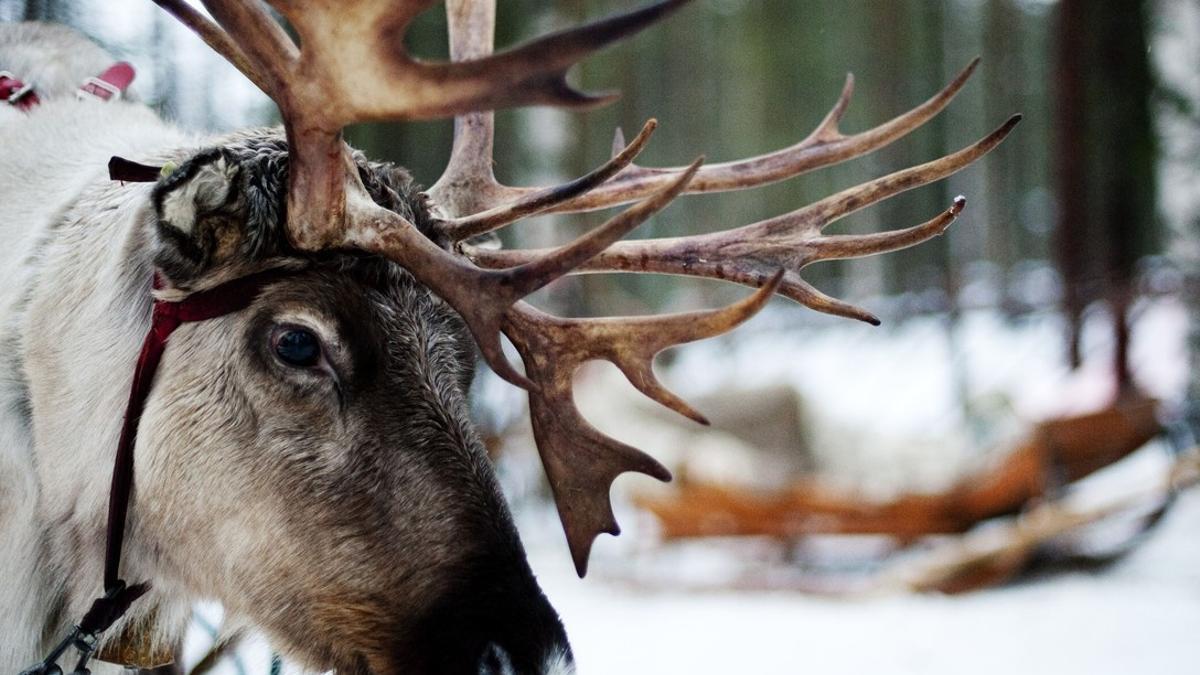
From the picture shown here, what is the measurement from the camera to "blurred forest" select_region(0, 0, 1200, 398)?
7.27 metres

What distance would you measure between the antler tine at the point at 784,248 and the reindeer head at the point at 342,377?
323mm

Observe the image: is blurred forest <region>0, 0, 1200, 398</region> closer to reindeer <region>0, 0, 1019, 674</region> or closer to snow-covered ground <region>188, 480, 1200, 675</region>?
reindeer <region>0, 0, 1019, 674</region>

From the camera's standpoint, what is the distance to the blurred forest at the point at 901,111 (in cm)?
727

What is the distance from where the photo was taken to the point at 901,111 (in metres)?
20.1

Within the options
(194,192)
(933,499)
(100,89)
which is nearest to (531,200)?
(194,192)

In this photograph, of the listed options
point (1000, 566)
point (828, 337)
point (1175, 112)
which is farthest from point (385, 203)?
point (828, 337)

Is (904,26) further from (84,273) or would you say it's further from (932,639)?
(84,273)

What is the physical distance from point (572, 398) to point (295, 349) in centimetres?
53

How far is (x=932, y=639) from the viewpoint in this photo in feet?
18.4

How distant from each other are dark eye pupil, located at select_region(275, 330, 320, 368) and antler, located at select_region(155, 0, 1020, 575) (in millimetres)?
157

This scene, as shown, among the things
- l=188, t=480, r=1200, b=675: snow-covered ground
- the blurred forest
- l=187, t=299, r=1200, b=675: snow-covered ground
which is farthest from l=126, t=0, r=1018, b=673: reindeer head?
l=188, t=480, r=1200, b=675: snow-covered ground

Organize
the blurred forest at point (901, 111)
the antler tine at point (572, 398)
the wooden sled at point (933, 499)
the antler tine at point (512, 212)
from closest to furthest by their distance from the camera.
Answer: the antler tine at point (572, 398) → the antler tine at point (512, 212) → the wooden sled at point (933, 499) → the blurred forest at point (901, 111)

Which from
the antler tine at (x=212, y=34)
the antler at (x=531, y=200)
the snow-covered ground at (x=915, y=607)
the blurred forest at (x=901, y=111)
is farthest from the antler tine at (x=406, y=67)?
the blurred forest at (x=901, y=111)

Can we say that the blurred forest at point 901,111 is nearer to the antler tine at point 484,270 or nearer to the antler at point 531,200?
the antler at point 531,200
